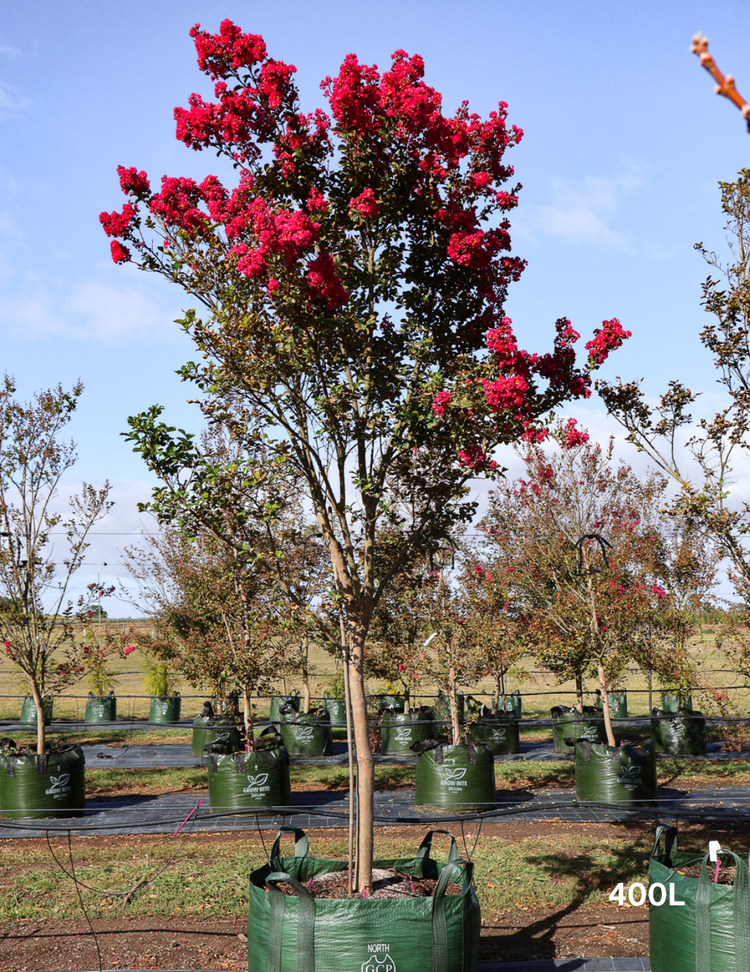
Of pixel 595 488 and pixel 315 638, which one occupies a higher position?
pixel 595 488

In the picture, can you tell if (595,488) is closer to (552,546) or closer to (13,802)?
(552,546)

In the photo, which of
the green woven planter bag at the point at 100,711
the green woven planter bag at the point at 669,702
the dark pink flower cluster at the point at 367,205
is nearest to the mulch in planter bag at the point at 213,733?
the green woven planter bag at the point at 100,711

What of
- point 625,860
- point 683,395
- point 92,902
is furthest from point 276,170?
point 625,860

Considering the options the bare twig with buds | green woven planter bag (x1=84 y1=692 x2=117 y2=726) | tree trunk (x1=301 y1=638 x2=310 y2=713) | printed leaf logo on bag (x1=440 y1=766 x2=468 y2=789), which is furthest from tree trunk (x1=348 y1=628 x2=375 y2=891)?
green woven planter bag (x1=84 y1=692 x2=117 y2=726)

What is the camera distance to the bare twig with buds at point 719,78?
1.25 meters

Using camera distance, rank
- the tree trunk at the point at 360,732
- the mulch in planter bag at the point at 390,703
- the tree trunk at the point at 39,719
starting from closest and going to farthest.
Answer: the tree trunk at the point at 360,732 → the tree trunk at the point at 39,719 → the mulch in planter bag at the point at 390,703

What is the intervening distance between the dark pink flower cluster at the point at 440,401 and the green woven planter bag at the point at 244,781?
26.7ft

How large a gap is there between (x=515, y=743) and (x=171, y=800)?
26.7ft

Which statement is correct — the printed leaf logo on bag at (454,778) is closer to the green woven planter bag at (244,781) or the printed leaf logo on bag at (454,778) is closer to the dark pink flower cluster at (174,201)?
the green woven planter bag at (244,781)

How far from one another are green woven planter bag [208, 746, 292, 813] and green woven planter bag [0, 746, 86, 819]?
78.3 inches

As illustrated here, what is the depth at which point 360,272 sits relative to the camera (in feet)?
18.8

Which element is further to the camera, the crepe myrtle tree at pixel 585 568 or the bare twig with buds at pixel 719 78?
the crepe myrtle tree at pixel 585 568

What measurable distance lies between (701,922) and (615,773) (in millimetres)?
7400

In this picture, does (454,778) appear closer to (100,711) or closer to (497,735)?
(497,735)
